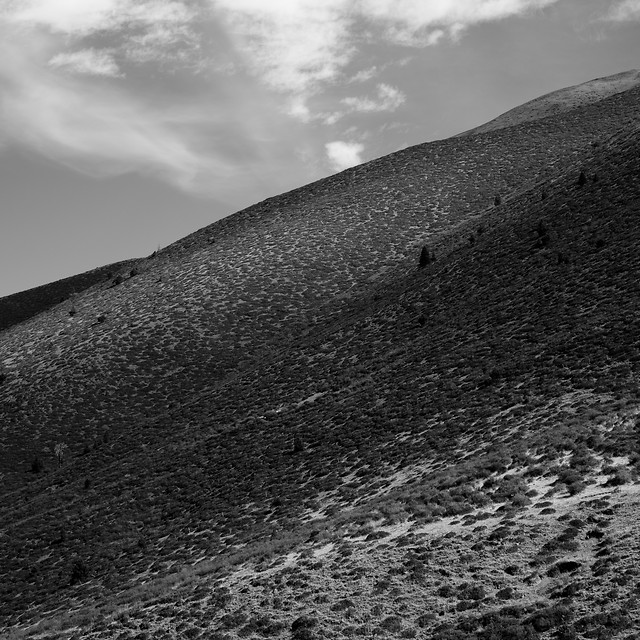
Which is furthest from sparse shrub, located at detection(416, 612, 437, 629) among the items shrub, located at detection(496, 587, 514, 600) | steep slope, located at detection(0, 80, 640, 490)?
steep slope, located at detection(0, 80, 640, 490)

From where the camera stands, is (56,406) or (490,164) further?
(490,164)

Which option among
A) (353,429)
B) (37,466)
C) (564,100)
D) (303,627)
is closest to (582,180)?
(353,429)

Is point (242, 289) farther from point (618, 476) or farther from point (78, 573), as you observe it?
point (618, 476)

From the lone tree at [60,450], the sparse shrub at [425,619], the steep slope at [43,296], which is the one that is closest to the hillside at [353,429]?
the sparse shrub at [425,619]

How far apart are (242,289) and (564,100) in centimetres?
7316

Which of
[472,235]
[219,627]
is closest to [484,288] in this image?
[472,235]

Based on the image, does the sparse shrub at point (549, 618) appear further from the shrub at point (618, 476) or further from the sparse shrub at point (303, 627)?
the shrub at point (618, 476)

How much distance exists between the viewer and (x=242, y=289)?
6594 cm

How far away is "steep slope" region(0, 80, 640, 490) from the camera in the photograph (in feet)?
174

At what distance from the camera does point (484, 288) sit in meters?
47.6

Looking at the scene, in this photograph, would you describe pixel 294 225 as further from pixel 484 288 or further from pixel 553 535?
pixel 553 535

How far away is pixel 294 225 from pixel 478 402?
52559 millimetres

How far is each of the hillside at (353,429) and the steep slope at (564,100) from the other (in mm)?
27378

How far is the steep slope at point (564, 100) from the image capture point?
10700 cm
